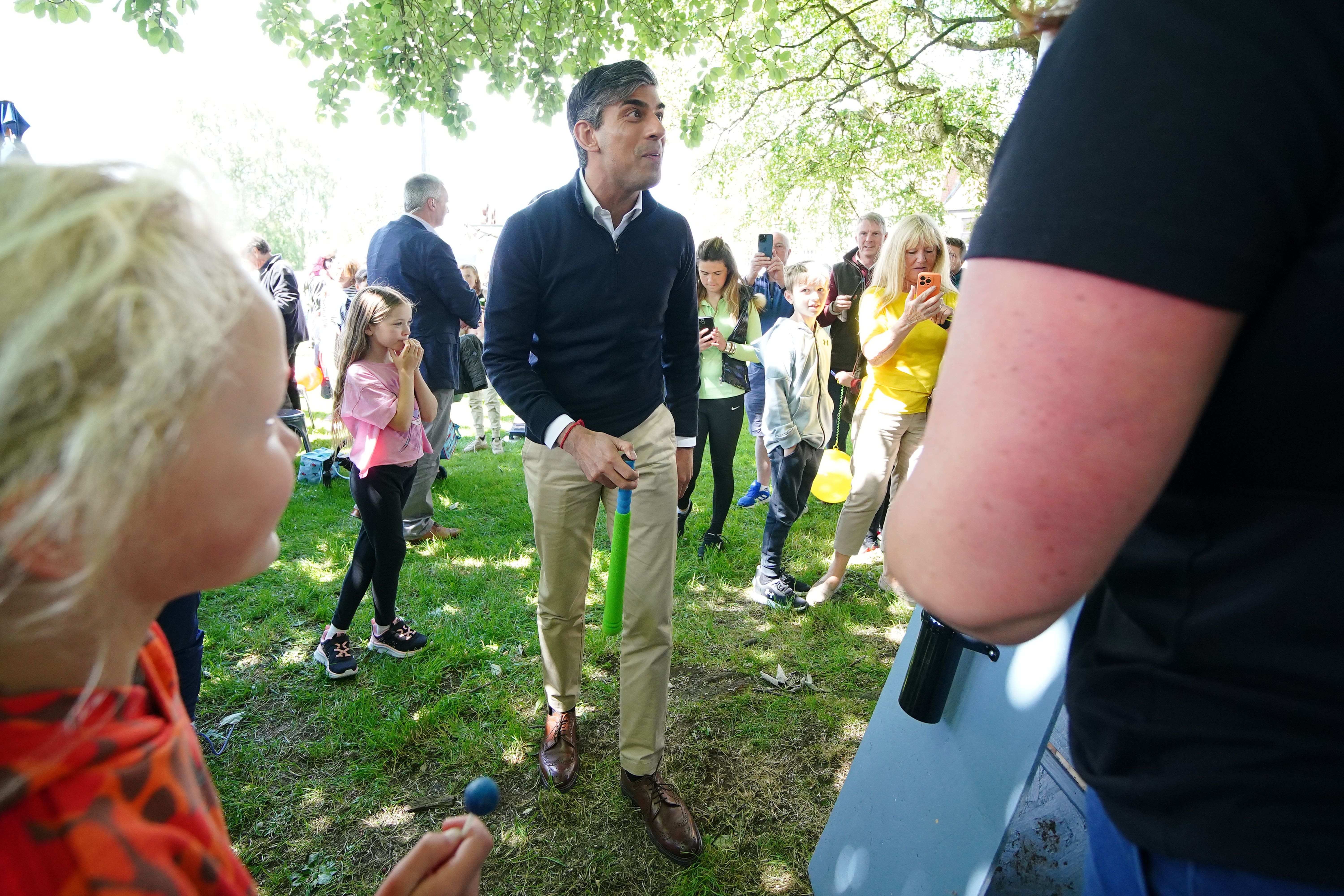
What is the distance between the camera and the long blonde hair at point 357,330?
3564 millimetres

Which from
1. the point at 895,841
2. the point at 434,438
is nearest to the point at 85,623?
the point at 895,841

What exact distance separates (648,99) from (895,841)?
2414 millimetres

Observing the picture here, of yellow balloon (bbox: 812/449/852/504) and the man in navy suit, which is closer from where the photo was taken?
yellow balloon (bbox: 812/449/852/504)

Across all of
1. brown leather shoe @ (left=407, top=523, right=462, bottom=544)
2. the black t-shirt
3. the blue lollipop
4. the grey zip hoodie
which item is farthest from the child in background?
the black t-shirt

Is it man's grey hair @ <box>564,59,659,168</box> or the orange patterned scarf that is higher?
man's grey hair @ <box>564,59,659,168</box>

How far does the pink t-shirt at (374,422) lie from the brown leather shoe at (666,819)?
1806 mm

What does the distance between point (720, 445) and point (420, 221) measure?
2677 mm

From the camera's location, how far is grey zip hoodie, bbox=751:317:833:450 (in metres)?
4.38

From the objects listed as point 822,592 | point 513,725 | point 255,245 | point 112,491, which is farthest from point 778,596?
point 255,245

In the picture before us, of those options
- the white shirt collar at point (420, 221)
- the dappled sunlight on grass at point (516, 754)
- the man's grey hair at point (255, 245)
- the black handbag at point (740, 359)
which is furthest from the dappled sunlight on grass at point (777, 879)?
the man's grey hair at point (255, 245)

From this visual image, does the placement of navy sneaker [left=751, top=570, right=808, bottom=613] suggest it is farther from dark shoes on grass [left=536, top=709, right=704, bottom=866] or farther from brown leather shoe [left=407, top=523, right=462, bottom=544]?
brown leather shoe [left=407, top=523, right=462, bottom=544]

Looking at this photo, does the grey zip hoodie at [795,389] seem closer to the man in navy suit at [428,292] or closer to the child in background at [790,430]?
the child in background at [790,430]

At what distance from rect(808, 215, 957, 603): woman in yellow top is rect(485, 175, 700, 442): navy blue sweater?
1.94 metres

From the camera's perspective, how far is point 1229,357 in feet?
1.86
